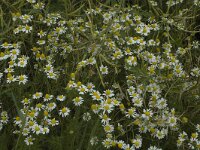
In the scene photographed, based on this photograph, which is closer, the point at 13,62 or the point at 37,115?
the point at 37,115

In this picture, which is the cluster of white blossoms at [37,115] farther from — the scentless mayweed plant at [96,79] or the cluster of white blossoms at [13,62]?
the cluster of white blossoms at [13,62]

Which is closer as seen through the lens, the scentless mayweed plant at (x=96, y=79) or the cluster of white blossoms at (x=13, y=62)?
the scentless mayweed plant at (x=96, y=79)

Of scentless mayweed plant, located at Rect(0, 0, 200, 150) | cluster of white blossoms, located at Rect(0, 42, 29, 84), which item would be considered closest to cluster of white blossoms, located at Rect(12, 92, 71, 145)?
scentless mayweed plant, located at Rect(0, 0, 200, 150)

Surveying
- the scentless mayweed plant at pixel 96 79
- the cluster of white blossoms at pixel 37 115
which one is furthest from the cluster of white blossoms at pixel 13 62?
the cluster of white blossoms at pixel 37 115

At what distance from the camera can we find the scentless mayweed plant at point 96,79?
1795 millimetres

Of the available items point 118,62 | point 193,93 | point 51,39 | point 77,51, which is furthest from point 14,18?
point 193,93

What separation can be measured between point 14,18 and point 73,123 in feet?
2.27

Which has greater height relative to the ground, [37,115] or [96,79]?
[96,79]

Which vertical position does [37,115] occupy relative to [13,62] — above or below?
below

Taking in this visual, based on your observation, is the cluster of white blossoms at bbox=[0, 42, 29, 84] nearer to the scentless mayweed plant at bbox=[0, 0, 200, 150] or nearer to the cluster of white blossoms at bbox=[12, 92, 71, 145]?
the scentless mayweed plant at bbox=[0, 0, 200, 150]

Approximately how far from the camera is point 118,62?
2094 mm

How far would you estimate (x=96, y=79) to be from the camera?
196 cm

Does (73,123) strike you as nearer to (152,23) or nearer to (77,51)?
(77,51)

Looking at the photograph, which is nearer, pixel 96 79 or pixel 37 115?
pixel 37 115
